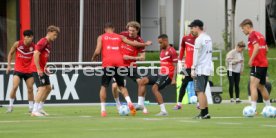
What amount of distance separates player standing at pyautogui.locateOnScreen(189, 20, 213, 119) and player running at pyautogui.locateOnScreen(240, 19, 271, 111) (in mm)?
1709

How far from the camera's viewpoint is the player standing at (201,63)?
19.5 m

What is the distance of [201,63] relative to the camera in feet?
64.4

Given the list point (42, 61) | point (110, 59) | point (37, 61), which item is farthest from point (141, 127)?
point (42, 61)

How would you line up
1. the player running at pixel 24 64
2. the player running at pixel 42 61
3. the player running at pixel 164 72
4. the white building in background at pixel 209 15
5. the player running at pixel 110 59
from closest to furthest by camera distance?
the player running at pixel 110 59 < the player running at pixel 42 61 < the player running at pixel 164 72 < the player running at pixel 24 64 < the white building in background at pixel 209 15

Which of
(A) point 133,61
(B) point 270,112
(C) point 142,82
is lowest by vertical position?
(B) point 270,112

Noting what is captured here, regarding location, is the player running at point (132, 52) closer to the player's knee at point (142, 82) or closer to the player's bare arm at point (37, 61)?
the player's knee at point (142, 82)

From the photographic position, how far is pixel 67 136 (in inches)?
595

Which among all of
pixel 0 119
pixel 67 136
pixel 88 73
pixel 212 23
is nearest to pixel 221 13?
pixel 212 23

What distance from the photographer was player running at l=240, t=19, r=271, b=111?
21062mm

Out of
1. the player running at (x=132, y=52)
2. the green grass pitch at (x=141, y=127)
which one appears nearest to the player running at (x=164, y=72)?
the player running at (x=132, y=52)

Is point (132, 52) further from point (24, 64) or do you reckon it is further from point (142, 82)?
point (24, 64)

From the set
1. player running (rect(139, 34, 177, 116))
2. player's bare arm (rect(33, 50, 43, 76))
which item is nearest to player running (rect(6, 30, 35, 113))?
player's bare arm (rect(33, 50, 43, 76))

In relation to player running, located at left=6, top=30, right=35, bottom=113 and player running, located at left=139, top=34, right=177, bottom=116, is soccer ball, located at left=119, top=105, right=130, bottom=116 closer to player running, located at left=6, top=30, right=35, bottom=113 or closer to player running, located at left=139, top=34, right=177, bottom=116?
player running, located at left=139, top=34, right=177, bottom=116

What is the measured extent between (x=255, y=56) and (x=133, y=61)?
142 inches
